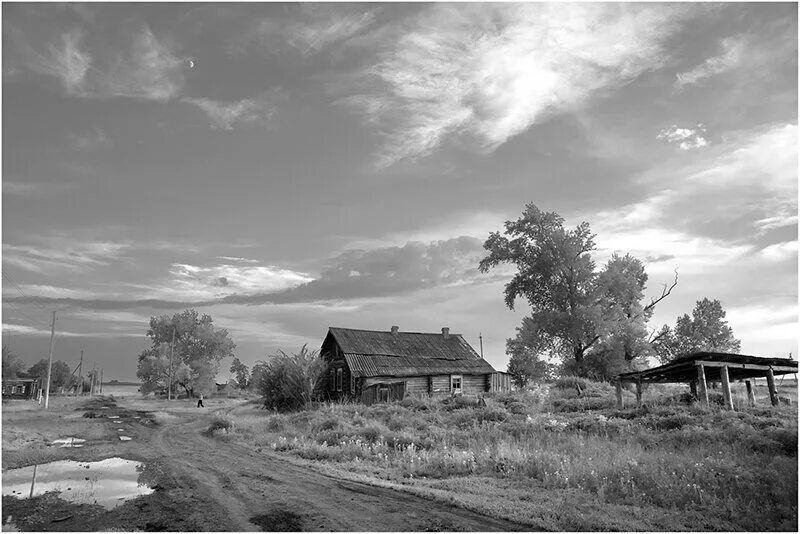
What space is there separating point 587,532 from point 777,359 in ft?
65.2

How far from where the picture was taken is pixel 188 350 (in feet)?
253

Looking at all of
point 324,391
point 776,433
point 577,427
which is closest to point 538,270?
point 324,391

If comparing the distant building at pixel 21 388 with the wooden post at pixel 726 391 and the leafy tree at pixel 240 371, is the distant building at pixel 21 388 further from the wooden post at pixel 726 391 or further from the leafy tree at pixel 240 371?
the wooden post at pixel 726 391

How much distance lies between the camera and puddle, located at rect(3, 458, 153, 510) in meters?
11.1

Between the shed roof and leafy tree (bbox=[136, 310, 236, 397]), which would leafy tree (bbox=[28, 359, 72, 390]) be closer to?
leafy tree (bbox=[136, 310, 236, 397])

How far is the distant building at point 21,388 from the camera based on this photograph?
8011 cm

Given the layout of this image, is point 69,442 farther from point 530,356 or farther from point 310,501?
point 530,356

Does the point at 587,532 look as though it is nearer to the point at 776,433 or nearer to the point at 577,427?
the point at 776,433

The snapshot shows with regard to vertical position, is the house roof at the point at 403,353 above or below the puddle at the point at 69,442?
above

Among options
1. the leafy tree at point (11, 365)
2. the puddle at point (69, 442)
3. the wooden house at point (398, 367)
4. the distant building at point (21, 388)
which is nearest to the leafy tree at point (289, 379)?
the wooden house at point (398, 367)

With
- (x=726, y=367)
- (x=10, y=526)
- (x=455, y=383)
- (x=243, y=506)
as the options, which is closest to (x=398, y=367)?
(x=455, y=383)

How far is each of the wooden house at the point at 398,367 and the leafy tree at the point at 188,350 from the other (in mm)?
32747

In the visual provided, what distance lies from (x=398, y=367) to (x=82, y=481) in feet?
112

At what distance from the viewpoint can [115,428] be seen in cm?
2856
